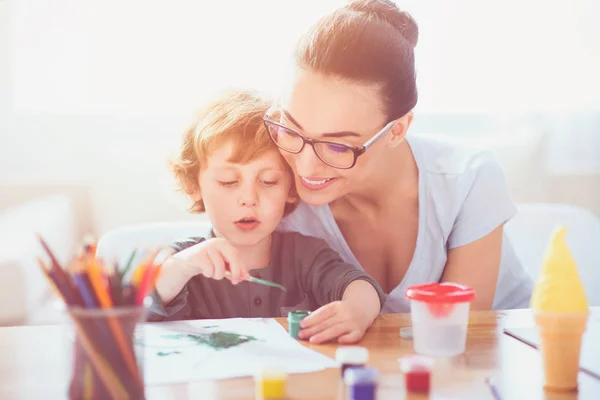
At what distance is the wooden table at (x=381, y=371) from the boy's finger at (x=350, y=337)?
12mm

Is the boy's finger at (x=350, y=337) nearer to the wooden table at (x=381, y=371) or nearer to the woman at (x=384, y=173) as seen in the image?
the wooden table at (x=381, y=371)

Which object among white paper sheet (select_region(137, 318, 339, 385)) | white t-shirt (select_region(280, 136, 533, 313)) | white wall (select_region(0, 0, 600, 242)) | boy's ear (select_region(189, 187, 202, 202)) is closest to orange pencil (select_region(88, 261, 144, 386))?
white paper sheet (select_region(137, 318, 339, 385))

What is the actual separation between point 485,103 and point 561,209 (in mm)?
462

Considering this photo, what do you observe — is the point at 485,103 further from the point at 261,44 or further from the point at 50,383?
the point at 50,383

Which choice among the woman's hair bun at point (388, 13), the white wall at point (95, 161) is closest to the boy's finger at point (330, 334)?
the woman's hair bun at point (388, 13)

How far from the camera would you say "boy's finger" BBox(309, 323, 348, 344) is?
1.06 metres

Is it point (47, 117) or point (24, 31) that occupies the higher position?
point (24, 31)

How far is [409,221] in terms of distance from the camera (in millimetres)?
1662

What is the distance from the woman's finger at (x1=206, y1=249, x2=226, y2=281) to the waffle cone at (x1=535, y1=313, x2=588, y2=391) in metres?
0.49

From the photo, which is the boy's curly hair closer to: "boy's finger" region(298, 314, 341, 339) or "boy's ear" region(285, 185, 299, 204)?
"boy's ear" region(285, 185, 299, 204)

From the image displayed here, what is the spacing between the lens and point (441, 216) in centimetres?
161

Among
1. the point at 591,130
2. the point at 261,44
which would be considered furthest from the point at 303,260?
the point at 591,130

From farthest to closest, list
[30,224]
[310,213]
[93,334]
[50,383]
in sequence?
[30,224], [310,213], [50,383], [93,334]

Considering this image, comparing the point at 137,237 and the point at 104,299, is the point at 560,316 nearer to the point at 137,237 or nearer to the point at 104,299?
the point at 104,299
